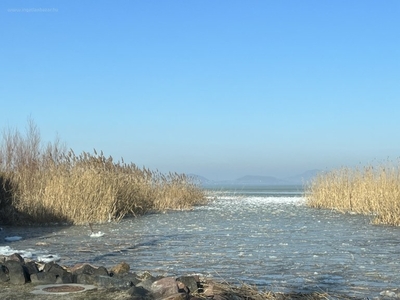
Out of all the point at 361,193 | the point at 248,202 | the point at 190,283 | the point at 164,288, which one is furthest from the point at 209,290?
the point at 248,202

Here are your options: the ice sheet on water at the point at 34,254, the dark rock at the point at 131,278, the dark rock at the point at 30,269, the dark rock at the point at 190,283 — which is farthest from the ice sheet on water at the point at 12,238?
the dark rock at the point at 190,283

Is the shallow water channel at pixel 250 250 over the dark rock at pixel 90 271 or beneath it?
beneath

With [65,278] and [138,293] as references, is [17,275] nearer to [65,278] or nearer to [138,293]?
[65,278]

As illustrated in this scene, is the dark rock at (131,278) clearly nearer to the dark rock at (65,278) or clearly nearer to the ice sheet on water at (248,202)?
the dark rock at (65,278)

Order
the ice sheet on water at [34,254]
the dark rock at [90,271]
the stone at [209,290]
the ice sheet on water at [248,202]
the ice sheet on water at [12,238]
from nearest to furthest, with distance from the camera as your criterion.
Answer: the stone at [209,290] < the dark rock at [90,271] < the ice sheet on water at [34,254] < the ice sheet on water at [12,238] < the ice sheet on water at [248,202]

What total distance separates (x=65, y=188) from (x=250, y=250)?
6055 millimetres

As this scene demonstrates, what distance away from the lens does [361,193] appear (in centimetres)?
1566

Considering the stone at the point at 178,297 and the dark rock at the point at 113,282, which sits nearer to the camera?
the stone at the point at 178,297

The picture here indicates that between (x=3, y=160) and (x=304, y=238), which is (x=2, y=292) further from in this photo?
(x=3, y=160)

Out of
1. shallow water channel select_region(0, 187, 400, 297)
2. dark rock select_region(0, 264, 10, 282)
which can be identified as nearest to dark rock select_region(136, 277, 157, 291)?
dark rock select_region(0, 264, 10, 282)

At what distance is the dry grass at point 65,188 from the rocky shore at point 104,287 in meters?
7.71

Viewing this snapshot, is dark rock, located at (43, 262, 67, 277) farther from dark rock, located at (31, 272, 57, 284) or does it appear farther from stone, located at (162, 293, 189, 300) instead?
stone, located at (162, 293, 189, 300)

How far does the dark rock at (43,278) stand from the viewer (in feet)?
15.0

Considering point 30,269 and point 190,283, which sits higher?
point 30,269
